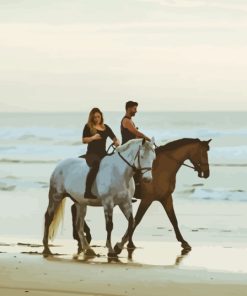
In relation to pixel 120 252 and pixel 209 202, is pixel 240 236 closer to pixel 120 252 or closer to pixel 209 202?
pixel 120 252

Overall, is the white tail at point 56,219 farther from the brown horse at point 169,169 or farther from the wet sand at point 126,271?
the brown horse at point 169,169

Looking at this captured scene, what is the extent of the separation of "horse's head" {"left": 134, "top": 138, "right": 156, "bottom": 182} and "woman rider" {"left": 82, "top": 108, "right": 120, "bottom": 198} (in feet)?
1.29

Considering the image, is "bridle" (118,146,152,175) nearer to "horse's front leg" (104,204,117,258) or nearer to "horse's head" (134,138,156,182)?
"horse's head" (134,138,156,182)

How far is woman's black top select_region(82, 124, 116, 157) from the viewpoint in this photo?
1327cm

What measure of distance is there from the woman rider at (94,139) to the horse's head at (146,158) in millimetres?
394

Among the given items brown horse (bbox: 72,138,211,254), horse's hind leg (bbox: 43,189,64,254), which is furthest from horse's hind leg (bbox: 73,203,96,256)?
brown horse (bbox: 72,138,211,254)

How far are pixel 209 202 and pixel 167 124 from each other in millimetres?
41723

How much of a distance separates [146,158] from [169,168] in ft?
5.97

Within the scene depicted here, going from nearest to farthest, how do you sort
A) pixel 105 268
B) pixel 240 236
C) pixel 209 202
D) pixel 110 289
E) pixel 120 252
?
pixel 110 289, pixel 105 268, pixel 120 252, pixel 240 236, pixel 209 202

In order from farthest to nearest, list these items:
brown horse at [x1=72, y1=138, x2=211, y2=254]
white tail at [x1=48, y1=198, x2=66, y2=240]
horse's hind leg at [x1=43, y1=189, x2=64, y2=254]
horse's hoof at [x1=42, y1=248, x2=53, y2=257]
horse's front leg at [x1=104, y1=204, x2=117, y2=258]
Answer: brown horse at [x1=72, y1=138, x2=211, y2=254] → white tail at [x1=48, y1=198, x2=66, y2=240] → horse's hind leg at [x1=43, y1=189, x2=64, y2=254] → horse's hoof at [x1=42, y1=248, x2=53, y2=257] → horse's front leg at [x1=104, y1=204, x2=117, y2=258]

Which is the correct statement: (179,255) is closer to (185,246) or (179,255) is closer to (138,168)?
(185,246)

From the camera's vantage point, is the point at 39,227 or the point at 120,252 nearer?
the point at 120,252

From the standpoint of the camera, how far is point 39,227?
58.5 ft

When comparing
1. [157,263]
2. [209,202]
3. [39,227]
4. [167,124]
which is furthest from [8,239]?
[167,124]
